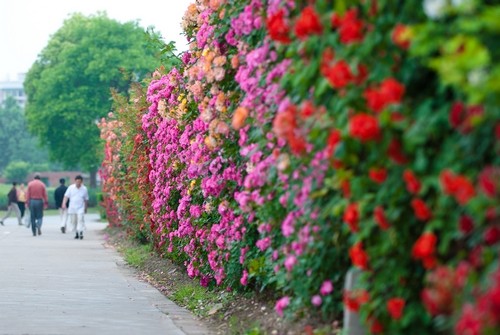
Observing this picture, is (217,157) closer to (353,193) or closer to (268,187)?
(268,187)

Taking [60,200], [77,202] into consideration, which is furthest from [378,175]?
[60,200]

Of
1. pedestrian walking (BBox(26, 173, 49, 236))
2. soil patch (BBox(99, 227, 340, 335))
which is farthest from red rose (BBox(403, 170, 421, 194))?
pedestrian walking (BBox(26, 173, 49, 236))

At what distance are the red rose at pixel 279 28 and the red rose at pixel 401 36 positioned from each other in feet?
4.88

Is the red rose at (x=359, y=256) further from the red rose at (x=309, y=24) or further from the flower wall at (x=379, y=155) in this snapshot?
the red rose at (x=309, y=24)

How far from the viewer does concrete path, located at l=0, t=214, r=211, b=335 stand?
10.9 meters

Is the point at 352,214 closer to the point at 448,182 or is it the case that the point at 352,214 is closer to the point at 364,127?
the point at 364,127

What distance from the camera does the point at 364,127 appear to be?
17.3ft

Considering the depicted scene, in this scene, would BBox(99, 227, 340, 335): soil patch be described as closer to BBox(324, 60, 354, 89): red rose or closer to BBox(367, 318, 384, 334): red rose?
BBox(367, 318, 384, 334): red rose

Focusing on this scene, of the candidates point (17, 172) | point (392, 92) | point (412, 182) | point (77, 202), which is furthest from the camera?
point (17, 172)

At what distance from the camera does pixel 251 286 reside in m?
11.9

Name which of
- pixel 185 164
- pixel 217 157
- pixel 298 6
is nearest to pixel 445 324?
pixel 298 6

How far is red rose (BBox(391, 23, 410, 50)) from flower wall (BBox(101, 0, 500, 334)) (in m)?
0.02

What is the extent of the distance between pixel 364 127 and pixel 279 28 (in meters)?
1.77

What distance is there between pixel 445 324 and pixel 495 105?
128cm
